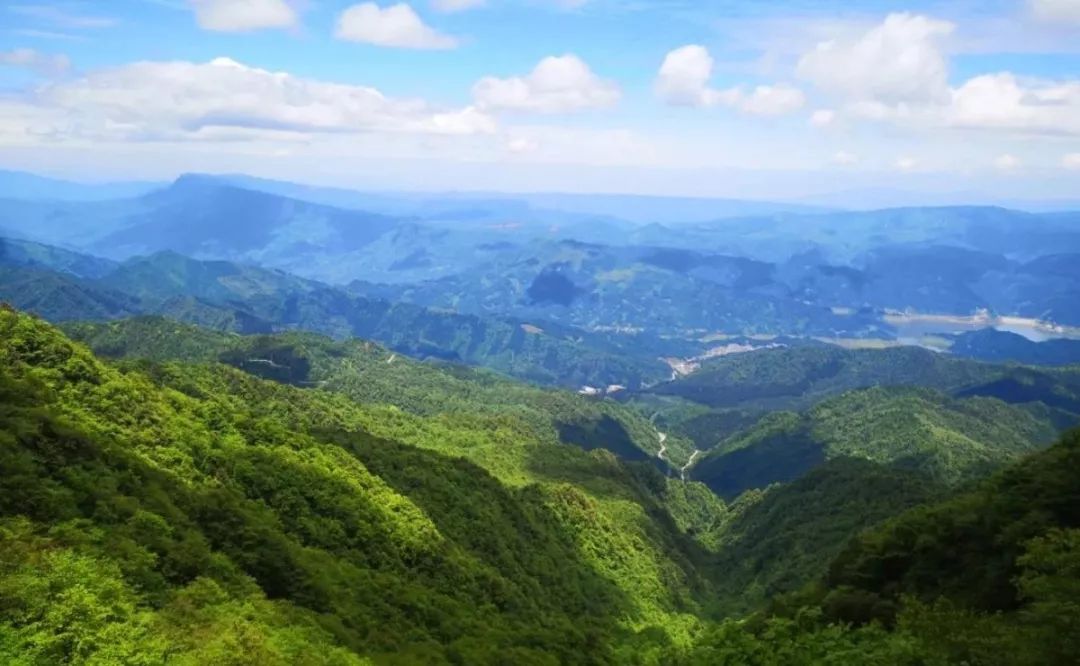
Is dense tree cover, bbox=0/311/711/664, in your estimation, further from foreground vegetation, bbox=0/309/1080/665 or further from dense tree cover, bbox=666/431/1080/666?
dense tree cover, bbox=666/431/1080/666

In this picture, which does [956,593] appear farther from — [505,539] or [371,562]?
[505,539]

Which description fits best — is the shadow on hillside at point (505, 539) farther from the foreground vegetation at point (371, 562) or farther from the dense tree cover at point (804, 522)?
the dense tree cover at point (804, 522)

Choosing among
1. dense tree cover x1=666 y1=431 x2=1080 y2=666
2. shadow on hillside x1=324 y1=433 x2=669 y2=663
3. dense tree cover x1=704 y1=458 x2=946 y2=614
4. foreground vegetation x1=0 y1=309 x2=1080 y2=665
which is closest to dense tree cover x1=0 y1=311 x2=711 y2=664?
foreground vegetation x1=0 y1=309 x2=1080 y2=665

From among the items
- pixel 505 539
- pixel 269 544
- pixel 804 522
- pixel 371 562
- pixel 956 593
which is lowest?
pixel 804 522

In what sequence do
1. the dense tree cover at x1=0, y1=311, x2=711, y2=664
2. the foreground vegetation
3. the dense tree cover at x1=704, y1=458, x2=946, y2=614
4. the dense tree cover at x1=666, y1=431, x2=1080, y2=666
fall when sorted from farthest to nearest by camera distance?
the dense tree cover at x1=704, y1=458, x2=946, y2=614 → the dense tree cover at x1=0, y1=311, x2=711, y2=664 → the foreground vegetation → the dense tree cover at x1=666, y1=431, x2=1080, y2=666

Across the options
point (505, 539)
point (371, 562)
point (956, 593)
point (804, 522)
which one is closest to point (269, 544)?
point (371, 562)

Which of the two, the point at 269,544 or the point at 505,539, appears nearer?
the point at 269,544

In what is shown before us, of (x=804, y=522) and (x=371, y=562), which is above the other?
(x=371, y=562)

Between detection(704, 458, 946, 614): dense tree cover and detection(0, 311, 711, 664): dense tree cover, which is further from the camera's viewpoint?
detection(704, 458, 946, 614): dense tree cover

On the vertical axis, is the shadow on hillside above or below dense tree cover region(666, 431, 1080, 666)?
below
